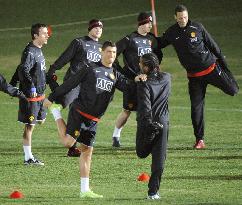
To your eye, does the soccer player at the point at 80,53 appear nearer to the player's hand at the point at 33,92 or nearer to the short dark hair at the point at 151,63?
the player's hand at the point at 33,92

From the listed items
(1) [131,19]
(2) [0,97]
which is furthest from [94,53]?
(1) [131,19]

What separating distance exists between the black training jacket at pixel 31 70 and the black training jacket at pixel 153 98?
4268mm

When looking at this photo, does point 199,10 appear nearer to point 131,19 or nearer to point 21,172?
point 131,19

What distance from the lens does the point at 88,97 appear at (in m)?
16.2

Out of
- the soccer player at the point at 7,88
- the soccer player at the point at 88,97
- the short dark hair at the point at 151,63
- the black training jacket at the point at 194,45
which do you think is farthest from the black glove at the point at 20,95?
the black training jacket at the point at 194,45

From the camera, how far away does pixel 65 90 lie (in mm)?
16016

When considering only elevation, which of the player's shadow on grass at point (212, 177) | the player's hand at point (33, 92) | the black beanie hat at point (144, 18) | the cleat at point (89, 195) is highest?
the black beanie hat at point (144, 18)

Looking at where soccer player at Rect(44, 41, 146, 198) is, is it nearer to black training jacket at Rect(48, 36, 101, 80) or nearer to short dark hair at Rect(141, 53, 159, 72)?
short dark hair at Rect(141, 53, 159, 72)

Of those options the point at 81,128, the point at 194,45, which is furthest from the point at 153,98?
the point at 194,45

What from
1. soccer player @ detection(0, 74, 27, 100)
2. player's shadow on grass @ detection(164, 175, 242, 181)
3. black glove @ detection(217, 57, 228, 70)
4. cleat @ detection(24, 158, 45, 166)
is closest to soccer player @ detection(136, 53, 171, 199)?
player's shadow on grass @ detection(164, 175, 242, 181)

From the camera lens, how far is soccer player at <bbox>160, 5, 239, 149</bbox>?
20906 mm

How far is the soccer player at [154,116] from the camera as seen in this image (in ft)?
49.6

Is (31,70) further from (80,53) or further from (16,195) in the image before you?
(16,195)

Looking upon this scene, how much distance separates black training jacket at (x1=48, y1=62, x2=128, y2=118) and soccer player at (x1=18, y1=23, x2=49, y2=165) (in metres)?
3.10
